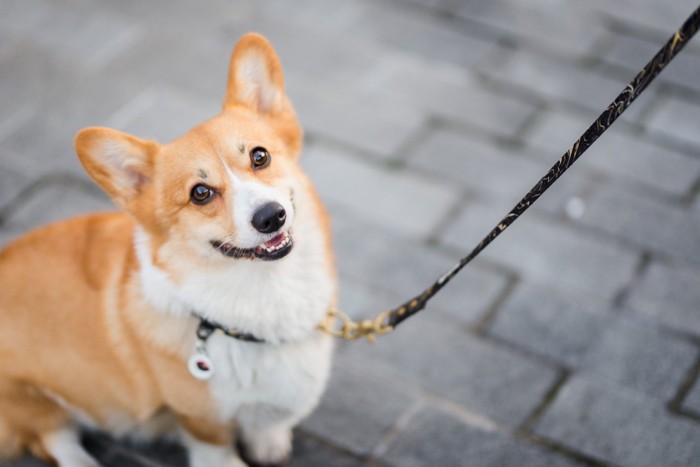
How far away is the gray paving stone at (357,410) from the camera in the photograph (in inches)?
106

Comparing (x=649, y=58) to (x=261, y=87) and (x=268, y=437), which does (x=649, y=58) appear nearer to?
(x=261, y=87)

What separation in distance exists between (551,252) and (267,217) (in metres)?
1.72

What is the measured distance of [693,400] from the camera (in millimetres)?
2750

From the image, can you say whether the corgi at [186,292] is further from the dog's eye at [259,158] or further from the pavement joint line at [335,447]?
the pavement joint line at [335,447]

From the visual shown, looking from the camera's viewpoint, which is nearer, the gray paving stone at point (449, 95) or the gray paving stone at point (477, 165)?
the gray paving stone at point (477, 165)

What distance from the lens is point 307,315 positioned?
2.31 metres

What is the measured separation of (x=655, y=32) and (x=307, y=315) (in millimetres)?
3120

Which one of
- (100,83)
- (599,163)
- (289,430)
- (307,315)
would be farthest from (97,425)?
(599,163)

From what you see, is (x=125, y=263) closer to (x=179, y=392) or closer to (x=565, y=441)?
(x=179, y=392)

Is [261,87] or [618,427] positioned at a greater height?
[261,87]

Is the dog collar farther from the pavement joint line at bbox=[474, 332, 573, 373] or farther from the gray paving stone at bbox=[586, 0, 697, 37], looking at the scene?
the gray paving stone at bbox=[586, 0, 697, 37]

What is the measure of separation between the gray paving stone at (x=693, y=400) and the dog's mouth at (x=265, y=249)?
1.60m

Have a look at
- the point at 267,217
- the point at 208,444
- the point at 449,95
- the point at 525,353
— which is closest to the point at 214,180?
the point at 267,217

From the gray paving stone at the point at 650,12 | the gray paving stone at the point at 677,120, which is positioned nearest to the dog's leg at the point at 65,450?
the gray paving stone at the point at 677,120
